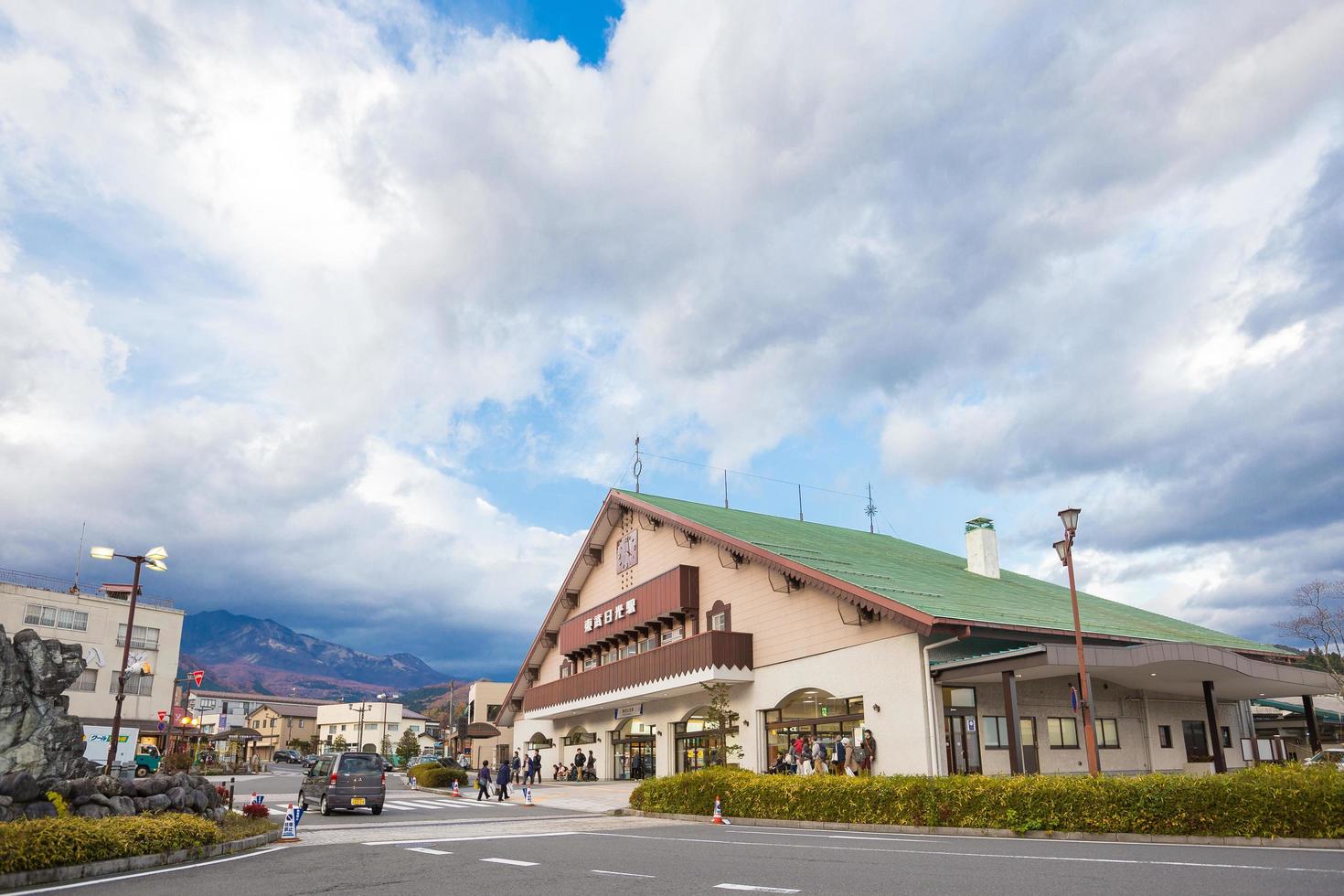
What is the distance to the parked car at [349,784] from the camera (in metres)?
24.8

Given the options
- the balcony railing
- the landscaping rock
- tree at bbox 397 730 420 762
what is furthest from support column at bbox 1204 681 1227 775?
tree at bbox 397 730 420 762

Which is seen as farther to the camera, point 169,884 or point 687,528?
point 687,528

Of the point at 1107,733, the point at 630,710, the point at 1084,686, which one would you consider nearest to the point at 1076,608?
the point at 1084,686

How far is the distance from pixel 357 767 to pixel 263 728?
121307mm

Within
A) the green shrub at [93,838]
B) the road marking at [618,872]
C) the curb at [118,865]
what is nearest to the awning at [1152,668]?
the road marking at [618,872]

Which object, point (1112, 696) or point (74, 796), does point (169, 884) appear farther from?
point (1112, 696)

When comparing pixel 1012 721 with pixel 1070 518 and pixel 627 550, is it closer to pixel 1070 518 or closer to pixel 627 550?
pixel 1070 518

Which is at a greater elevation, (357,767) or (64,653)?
(64,653)

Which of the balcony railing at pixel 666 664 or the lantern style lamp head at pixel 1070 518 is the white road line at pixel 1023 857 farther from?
the balcony railing at pixel 666 664

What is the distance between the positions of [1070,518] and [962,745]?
7825 mm

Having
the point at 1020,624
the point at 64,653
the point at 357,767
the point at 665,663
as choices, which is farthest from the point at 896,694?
the point at 64,653

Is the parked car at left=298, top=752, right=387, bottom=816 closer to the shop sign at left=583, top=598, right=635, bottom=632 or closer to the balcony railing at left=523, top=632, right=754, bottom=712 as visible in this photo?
the balcony railing at left=523, top=632, right=754, bottom=712

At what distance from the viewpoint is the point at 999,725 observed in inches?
1003

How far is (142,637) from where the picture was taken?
70.0 metres
